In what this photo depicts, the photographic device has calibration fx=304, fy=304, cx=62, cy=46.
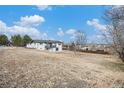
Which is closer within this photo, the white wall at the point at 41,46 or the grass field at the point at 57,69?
the grass field at the point at 57,69

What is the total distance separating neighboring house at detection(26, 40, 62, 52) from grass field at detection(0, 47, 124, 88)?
12 centimetres

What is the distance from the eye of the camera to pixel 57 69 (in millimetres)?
5469

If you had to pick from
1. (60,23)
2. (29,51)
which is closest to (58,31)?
(60,23)

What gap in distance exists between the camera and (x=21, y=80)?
5074mm

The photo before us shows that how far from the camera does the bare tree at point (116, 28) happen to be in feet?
18.0

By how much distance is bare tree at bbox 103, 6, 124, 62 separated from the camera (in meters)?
5.50

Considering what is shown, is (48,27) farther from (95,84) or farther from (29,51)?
(95,84)

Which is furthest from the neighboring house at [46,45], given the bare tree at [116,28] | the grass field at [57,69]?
the bare tree at [116,28]

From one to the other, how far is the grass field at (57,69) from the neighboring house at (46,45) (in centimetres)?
12

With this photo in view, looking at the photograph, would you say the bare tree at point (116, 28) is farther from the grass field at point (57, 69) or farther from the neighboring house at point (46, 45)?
the neighboring house at point (46, 45)

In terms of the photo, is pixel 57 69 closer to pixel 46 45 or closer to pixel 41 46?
pixel 46 45

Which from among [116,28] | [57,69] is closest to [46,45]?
[57,69]

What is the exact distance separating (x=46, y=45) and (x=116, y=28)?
56.0 inches

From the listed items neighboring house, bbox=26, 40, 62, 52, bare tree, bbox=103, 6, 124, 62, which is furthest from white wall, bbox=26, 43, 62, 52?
bare tree, bbox=103, 6, 124, 62
